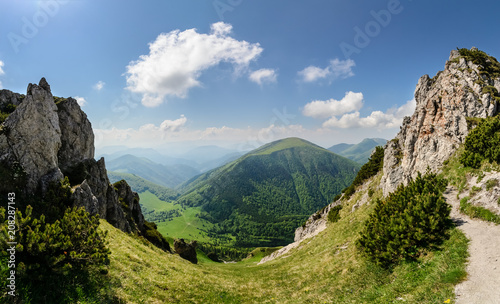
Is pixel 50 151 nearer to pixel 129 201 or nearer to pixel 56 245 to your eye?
pixel 56 245

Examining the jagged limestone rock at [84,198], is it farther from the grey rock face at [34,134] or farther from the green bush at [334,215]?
the green bush at [334,215]

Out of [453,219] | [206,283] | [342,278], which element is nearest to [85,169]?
[206,283]

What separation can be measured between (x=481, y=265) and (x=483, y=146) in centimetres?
2003

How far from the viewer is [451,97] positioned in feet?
129

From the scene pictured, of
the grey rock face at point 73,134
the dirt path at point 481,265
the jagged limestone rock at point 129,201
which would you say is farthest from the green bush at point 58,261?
the jagged limestone rock at point 129,201

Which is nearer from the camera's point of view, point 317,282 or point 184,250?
point 317,282

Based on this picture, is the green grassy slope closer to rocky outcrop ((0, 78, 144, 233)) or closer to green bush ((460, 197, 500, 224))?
green bush ((460, 197, 500, 224))

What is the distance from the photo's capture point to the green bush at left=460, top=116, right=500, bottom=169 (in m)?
23.5

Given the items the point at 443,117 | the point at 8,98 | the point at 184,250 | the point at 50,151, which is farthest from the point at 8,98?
the point at 443,117

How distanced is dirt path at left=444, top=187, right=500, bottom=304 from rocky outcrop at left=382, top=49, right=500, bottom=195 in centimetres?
1816

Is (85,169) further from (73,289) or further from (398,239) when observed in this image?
(398,239)

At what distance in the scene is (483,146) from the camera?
996 inches

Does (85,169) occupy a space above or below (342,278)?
above

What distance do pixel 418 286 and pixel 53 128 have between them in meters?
50.5
